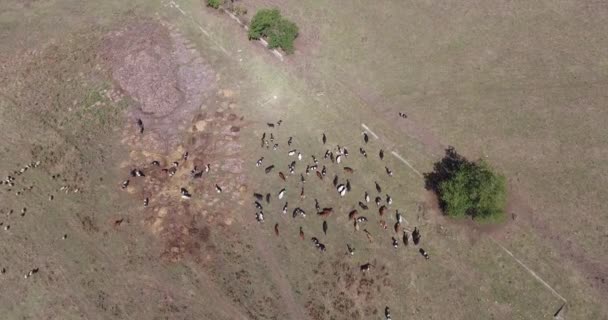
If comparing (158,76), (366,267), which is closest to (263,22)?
(158,76)

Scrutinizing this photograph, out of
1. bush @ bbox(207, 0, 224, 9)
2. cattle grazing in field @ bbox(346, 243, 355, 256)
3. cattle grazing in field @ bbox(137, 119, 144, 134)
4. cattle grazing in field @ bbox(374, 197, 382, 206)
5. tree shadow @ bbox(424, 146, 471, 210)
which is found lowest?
cattle grazing in field @ bbox(137, 119, 144, 134)

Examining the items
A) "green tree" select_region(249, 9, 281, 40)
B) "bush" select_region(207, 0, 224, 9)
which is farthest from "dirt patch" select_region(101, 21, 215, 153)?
"green tree" select_region(249, 9, 281, 40)

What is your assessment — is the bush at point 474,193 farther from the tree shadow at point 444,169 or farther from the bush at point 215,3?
the bush at point 215,3

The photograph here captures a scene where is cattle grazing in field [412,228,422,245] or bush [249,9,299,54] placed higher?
bush [249,9,299,54]

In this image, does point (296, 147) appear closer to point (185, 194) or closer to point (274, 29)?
point (185, 194)

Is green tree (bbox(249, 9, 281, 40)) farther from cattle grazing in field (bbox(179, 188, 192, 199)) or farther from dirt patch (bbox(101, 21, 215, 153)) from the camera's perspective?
cattle grazing in field (bbox(179, 188, 192, 199))

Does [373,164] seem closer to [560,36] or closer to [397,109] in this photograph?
[397,109]

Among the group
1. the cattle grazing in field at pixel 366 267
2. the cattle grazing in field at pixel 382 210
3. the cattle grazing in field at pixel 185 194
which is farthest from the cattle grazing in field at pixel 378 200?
the cattle grazing in field at pixel 185 194
